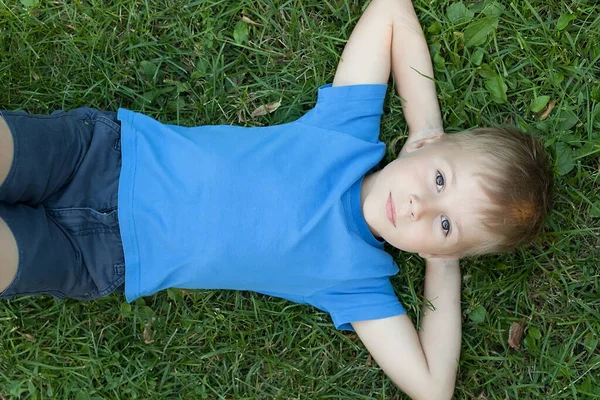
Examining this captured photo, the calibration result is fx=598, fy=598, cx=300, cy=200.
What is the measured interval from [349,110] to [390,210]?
21.9 inches

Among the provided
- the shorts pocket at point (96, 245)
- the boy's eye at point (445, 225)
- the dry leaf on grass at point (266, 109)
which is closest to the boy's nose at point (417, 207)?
the boy's eye at point (445, 225)

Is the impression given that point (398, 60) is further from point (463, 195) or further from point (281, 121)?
point (463, 195)

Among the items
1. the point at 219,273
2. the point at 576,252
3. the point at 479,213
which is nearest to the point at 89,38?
the point at 219,273

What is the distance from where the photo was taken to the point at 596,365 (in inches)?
117

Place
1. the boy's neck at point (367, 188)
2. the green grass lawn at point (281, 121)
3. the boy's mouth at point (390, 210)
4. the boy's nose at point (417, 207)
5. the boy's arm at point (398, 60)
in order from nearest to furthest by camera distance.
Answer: the boy's nose at point (417, 207) < the boy's mouth at point (390, 210) < the boy's neck at point (367, 188) < the boy's arm at point (398, 60) < the green grass lawn at point (281, 121)

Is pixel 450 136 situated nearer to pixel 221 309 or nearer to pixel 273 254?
pixel 273 254

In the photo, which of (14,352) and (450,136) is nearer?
(450,136)

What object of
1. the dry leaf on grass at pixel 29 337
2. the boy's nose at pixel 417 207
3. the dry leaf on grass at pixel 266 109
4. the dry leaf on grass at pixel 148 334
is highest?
the dry leaf on grass at pixel 266 109

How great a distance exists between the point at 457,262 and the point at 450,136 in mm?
674

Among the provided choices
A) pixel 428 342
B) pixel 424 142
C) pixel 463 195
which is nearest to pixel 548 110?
pixel 424 142

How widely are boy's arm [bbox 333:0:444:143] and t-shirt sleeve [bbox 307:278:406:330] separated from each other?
29.9 inches

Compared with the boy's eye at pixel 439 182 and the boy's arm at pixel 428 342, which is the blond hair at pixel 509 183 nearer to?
the boy's eye at pixel 439 182

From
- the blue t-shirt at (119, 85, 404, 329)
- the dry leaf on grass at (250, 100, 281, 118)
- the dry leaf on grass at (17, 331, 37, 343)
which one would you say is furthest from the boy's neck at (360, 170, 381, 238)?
the dry leaf on grass at (17, 331, 37, 343)

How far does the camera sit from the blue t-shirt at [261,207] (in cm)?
261
